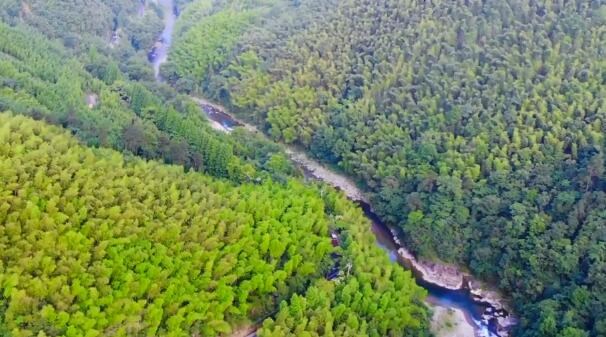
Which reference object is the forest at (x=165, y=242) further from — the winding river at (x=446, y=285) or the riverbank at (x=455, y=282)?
the riverbank at (x=455, y=282)

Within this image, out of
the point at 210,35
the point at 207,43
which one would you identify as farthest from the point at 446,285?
the point at 210,35

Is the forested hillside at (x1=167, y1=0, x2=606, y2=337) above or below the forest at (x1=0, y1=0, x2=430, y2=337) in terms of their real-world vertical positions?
above

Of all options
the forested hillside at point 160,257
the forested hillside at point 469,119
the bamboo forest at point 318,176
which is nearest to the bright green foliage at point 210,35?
the bamboo forest at point 318,176

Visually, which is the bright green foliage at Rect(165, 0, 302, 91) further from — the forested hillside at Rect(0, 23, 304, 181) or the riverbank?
the riverbank

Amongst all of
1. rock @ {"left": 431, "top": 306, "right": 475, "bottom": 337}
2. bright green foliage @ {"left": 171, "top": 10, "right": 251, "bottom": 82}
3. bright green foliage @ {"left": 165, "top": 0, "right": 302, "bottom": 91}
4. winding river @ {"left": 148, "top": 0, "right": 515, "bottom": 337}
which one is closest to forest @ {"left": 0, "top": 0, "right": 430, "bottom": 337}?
rock @ {"left": 431, "top": 306, "right": 475, "bottom": 337}

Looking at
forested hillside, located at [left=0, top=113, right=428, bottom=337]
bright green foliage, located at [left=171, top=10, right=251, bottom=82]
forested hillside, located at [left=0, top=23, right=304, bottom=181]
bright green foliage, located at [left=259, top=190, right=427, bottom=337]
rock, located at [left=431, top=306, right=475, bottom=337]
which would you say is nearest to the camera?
forested hillside, located at [left=0, top=113, right=428, bottom=337]

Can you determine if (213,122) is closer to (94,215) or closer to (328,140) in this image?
(328,140)

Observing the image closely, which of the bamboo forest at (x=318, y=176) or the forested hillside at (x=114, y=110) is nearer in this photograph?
the bamboo forest at (x=318, y=176)

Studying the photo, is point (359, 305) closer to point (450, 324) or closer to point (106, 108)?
point (450, 324)
